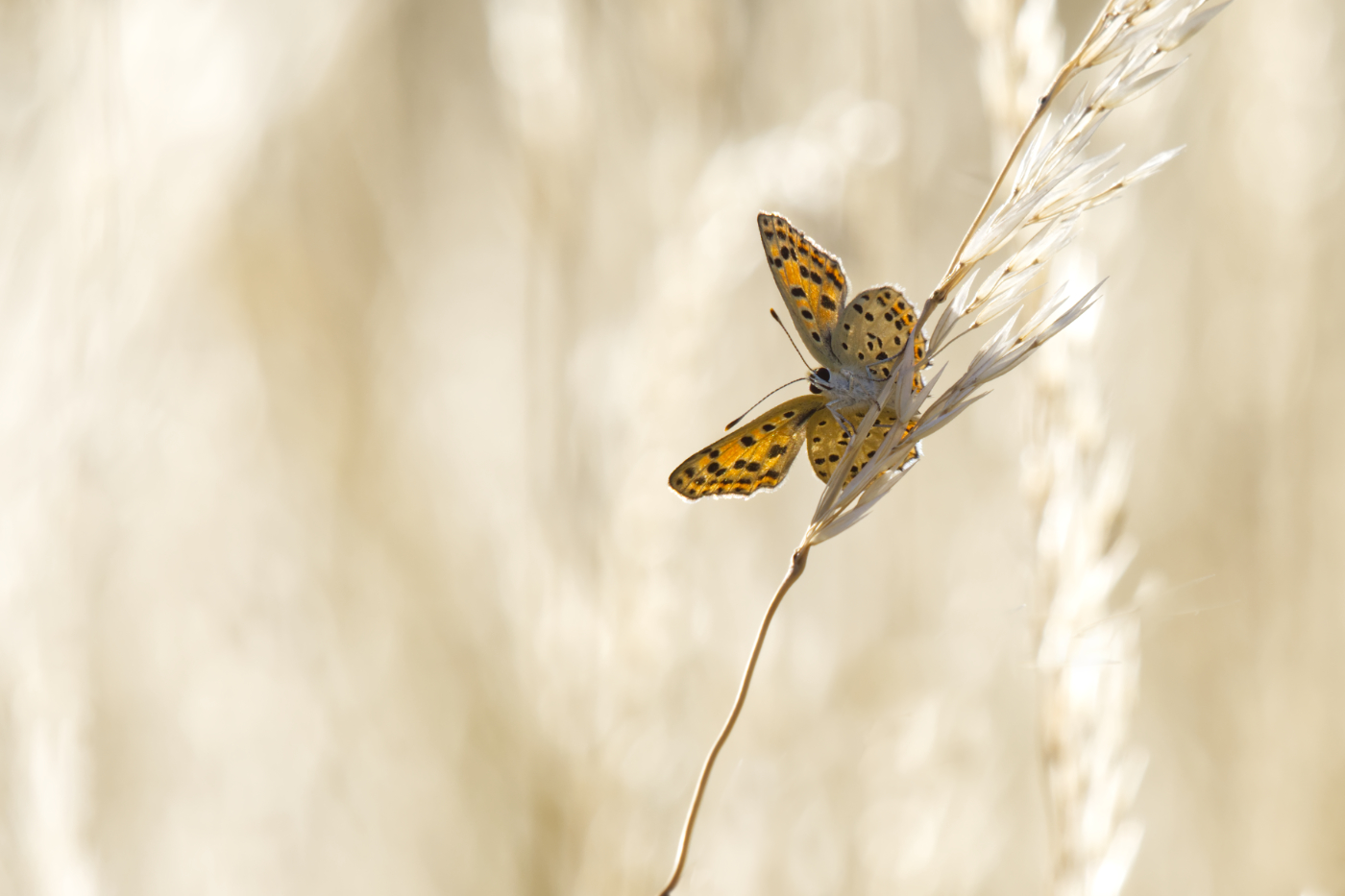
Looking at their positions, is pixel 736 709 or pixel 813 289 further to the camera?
pixel 813 289

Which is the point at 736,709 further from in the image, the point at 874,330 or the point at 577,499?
the point at 577,499

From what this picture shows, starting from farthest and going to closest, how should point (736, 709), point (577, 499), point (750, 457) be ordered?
point (577, 499), point (750, 457), point (736, 709)

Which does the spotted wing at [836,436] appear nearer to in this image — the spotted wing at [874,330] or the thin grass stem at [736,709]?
the spotted wing at [874,330]

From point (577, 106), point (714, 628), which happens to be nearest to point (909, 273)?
point (577, 106)

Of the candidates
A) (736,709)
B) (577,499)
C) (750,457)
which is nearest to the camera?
(736,709)

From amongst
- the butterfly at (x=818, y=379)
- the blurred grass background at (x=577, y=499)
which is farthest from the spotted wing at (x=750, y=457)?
the blurred grass background at (x=577, y=499)

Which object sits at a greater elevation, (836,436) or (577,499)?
(577,499)

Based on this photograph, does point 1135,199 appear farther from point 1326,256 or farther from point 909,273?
point 1326,256

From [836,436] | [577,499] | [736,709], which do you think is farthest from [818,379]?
[577,499]
